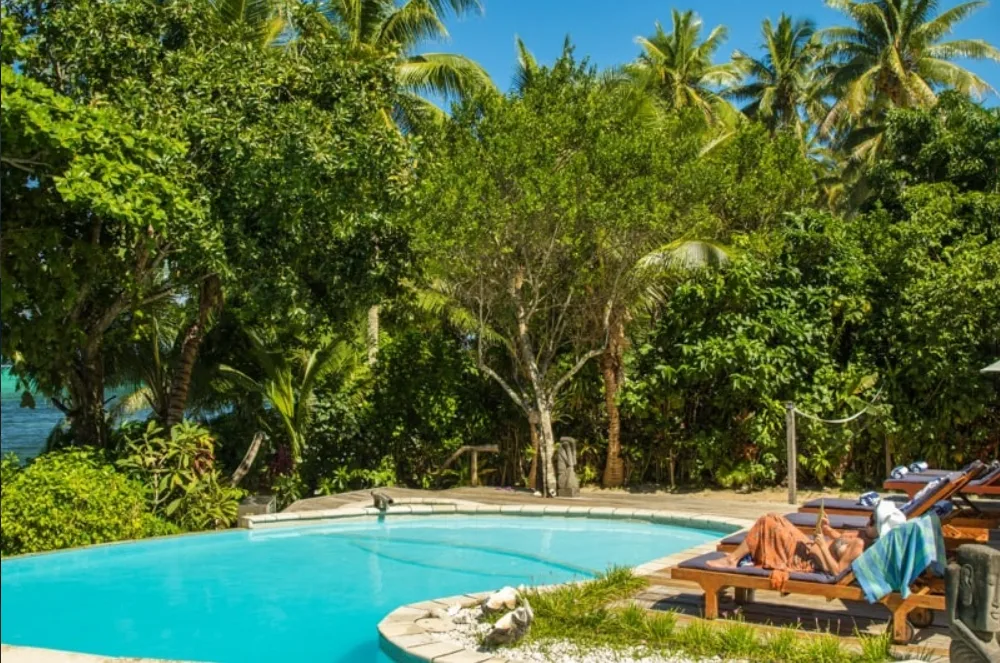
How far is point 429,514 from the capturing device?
13672 millimetres

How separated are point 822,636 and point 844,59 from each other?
28070 millimetres

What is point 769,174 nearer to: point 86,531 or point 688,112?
point 688,112

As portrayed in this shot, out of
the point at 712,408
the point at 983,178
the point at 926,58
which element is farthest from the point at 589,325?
the point at 926,58

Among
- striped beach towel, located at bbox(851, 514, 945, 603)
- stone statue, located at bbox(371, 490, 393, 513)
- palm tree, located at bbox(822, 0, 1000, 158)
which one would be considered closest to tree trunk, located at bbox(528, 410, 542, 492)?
stone statue, located at bbox(371, 490, 393, 513)

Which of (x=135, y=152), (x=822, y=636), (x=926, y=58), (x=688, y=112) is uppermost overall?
(x=926, y=58)

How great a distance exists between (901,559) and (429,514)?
329 inches

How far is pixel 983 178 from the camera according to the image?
54.3 feet

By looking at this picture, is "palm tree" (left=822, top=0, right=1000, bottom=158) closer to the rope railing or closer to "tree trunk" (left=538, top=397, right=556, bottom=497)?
the rope railing

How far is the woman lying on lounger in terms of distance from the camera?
6.79 metres

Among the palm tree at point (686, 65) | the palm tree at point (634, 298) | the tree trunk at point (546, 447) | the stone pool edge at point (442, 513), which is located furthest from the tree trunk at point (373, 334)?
the palm tree at point (686, 65)

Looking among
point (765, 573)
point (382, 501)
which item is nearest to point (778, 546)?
point (765, 573)

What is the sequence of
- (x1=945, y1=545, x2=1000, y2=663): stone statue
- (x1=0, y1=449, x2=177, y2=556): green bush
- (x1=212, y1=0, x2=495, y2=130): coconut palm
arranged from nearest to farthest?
1. (x1=945, y1=545, x2=1000, y2=663): stone statue
2. (x1=0, y1=449, x2=177, y2=556): green bush
3. (x1=212, y1=0, x2=495, y2=130): coconut palm

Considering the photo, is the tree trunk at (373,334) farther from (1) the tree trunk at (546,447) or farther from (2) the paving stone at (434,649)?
(2) the paving stone at (434,649)

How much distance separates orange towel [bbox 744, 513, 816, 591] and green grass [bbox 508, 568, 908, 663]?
0.53 meters
